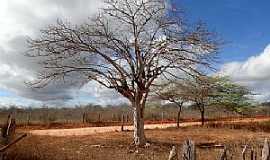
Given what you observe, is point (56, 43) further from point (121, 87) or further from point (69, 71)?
point (121, 87)

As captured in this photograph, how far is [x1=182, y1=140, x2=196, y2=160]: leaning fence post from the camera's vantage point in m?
7.29

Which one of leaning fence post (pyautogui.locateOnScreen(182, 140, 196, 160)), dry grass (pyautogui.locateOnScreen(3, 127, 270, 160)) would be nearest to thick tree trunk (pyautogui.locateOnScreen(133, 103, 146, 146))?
dry grass (pyautogui.locateOnScreen(3, 127, 270, 160))

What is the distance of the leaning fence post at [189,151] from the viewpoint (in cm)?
729

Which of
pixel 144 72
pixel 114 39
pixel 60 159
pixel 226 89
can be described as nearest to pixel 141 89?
pixel 144 72

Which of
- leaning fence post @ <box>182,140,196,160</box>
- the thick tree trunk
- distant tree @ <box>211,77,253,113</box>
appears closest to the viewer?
leaning fence post @ <box>182,140,196,160</box>

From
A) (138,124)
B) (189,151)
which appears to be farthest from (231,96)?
(189,151)

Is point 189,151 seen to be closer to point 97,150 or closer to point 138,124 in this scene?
point 97,150

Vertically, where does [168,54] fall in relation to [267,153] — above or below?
above

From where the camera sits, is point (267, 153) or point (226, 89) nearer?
point (267, 153)

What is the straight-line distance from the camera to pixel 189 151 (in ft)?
24.0

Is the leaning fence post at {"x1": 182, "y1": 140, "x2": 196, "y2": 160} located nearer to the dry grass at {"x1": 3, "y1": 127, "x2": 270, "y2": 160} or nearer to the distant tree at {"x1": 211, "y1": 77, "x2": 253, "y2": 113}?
the dry grass at {"x1": 3, "y1": 127, "x2": 270, "y2": 160}

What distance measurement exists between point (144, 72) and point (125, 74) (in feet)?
3.41

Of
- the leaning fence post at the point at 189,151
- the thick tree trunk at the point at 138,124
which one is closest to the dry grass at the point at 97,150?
the thick tree trunk at the point at 138,124

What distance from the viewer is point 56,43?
2600 cm
